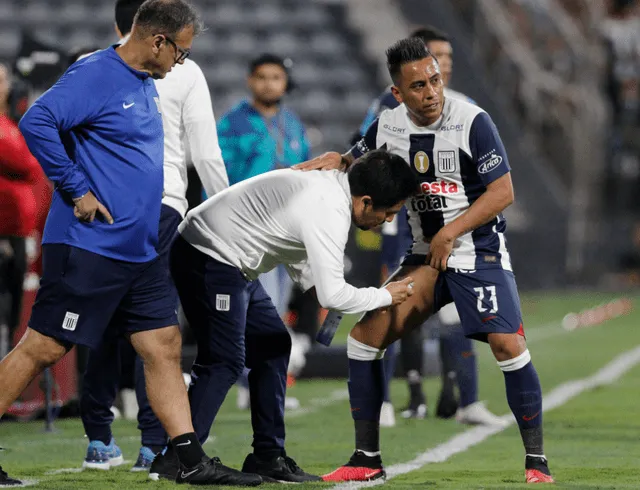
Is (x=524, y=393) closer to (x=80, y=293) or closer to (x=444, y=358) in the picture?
(x=80, y=293)

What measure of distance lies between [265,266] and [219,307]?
0.27 m

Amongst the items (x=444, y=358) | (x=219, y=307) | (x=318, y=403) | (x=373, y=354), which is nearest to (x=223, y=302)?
(x=219, y=307)

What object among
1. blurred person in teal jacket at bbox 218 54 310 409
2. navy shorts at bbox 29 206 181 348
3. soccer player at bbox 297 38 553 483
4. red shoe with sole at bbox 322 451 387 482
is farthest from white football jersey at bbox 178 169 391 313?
blurred person in teal jacket at bbox 218 54 310 409

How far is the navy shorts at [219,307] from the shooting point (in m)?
5.48

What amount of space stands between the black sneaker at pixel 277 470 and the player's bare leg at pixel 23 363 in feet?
3.45

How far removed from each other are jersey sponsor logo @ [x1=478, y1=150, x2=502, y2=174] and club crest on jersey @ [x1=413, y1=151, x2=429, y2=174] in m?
0.27

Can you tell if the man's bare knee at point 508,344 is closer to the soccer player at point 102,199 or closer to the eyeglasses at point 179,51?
the soccer player at point 102,199

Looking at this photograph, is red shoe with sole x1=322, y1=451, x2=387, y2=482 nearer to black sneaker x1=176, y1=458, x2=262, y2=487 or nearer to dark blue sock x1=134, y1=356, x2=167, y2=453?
black sneaker x1=176, y1=458, x2=262, y2=487

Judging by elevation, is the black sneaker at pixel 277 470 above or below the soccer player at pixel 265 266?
below

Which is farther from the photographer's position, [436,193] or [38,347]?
[436,193]

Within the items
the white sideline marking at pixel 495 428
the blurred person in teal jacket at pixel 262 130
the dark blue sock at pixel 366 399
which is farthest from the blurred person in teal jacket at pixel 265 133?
the dark blue sock at pixel 366 399

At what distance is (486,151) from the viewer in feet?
18.4

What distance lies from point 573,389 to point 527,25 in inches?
666

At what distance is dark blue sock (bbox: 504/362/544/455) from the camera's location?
5.56 metres
